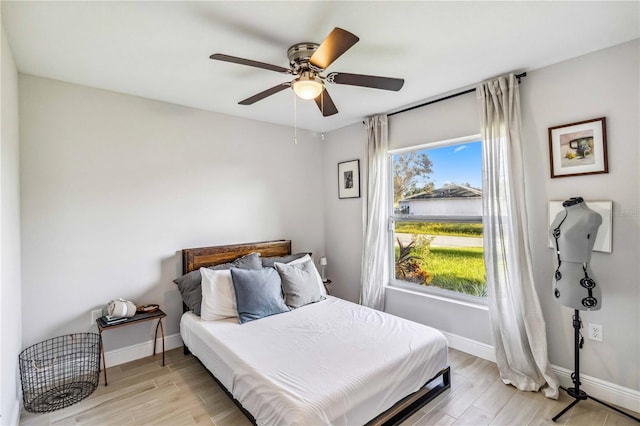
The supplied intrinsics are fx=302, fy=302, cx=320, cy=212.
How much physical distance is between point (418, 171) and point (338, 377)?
256cm

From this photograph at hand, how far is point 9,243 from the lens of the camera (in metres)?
1.96

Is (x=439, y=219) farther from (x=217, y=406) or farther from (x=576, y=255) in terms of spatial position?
(x=217, y=406)

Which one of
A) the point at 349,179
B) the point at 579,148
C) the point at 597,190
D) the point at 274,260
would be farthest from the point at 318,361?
the point at 349,179

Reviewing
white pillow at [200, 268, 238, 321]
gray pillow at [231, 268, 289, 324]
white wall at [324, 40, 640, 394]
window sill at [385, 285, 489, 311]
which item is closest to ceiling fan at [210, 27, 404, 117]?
white wall at [324, 40, 640, 394]

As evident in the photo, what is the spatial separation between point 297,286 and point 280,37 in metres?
2.24

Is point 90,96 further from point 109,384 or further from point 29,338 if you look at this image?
point 109,384

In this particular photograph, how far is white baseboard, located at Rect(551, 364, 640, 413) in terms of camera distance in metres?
2.14

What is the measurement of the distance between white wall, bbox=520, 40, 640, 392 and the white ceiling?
0.19 meters

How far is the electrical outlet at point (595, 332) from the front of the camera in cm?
229

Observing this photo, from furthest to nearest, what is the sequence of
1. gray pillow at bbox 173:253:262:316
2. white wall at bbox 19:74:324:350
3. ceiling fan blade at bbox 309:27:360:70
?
gray pillow at bbox 173:253:262:316 < white wall at bbox 19:74:324:350 < ceiling fan blade at bbox 309:27:360:70

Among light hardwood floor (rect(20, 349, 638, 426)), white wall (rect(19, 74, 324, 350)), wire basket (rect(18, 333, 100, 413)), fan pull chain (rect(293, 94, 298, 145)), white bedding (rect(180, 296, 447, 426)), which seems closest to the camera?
white bedding (rect(180, 296, 447, 426))

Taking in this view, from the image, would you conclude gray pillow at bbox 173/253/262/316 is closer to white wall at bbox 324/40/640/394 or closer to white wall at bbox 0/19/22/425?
white wall at bbox 0/19/22/425

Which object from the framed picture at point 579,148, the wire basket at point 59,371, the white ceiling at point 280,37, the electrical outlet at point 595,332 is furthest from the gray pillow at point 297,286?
the framed picture at point 579,148

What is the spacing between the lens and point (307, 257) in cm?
366
